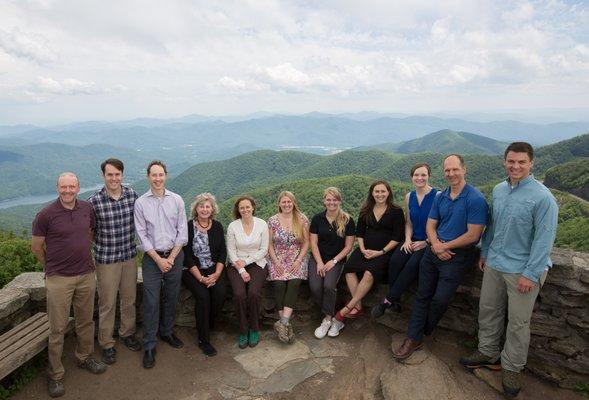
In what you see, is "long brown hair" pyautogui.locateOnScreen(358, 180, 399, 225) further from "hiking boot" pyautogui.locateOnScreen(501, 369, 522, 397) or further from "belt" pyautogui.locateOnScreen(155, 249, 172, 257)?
"belt" pyautogui.locateOnScreen(155, 249, 172, 257)

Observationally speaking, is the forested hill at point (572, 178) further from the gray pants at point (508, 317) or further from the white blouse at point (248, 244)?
the white blouse at point (248, 244)

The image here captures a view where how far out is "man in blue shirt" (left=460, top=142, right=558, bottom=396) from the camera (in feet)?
11.5

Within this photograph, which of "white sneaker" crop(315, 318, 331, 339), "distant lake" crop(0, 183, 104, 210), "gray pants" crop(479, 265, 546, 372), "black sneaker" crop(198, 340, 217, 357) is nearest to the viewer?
"gray pants" crop(479, 265, 546, 372)

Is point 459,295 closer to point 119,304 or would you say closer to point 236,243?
point 236,243

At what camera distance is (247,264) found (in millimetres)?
5125

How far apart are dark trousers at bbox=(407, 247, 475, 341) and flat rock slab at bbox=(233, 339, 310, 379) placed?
1464 millimetres

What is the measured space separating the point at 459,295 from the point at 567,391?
4.51 feet

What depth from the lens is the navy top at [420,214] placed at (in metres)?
4.82

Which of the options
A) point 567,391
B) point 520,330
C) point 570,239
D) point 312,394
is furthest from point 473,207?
point 570,239

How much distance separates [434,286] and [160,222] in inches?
137

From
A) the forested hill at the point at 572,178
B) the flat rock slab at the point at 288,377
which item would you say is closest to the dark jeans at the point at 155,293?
the flat rock slab at the point at 288,377

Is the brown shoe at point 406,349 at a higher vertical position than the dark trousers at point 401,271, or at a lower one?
lower

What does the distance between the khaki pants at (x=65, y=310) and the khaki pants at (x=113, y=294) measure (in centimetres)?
16

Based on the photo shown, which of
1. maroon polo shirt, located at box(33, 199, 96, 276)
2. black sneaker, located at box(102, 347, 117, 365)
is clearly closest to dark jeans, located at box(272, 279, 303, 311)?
black sneaker, located at box(102, 347, 117, 365)
